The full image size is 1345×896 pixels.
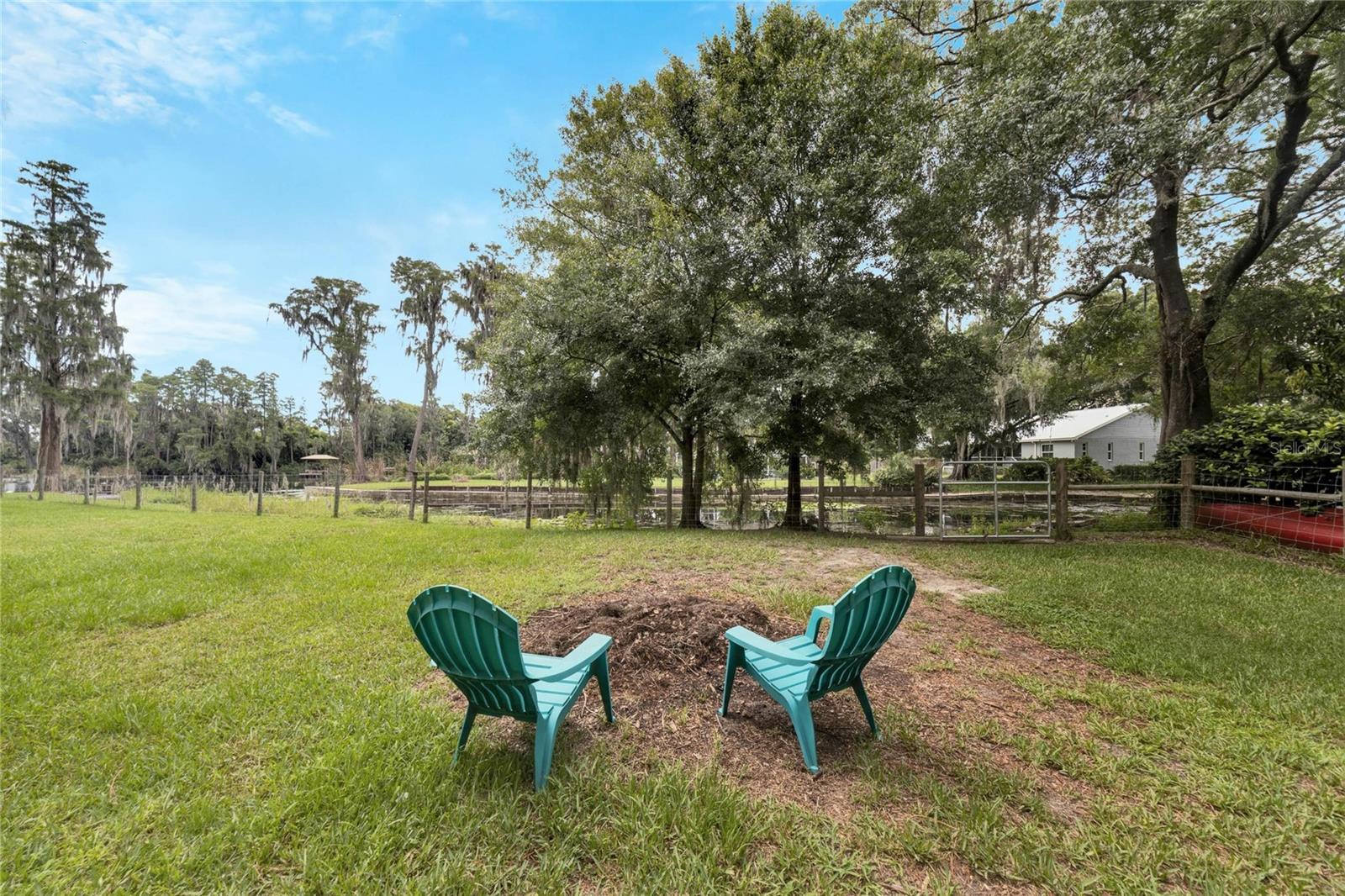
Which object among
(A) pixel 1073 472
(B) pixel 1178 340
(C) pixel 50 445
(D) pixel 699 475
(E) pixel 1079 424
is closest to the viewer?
(B) pixel 1178 340

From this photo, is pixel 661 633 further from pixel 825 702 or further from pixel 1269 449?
pixel 1269 449

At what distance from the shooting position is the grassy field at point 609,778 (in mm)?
1602

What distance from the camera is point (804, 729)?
2.10m

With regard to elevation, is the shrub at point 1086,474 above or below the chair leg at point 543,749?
above

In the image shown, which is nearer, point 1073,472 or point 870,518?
point 870,518

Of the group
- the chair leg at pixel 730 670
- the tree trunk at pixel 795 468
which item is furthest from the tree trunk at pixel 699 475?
the chair leg at pixel 730 670

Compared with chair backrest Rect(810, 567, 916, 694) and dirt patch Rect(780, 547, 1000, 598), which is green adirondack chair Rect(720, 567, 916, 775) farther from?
dirt patch Rect(780, 547, 1000, 598)

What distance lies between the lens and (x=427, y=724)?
7.85 feet

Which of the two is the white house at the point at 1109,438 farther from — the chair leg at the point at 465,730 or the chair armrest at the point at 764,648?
the chair leg at the point at 465,730

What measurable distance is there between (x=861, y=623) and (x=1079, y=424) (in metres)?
35.2

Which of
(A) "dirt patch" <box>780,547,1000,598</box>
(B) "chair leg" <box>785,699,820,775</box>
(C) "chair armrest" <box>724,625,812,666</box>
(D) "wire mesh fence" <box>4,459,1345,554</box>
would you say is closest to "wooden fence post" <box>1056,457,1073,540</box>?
(D) "wire mesh fence" <box>4,459,1345,554</box>

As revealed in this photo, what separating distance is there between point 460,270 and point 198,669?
24.5 m

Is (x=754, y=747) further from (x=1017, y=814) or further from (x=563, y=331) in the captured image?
(x=563, y=331)

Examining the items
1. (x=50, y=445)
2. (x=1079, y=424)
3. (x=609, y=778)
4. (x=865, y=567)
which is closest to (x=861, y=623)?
(x=609, y=778)
